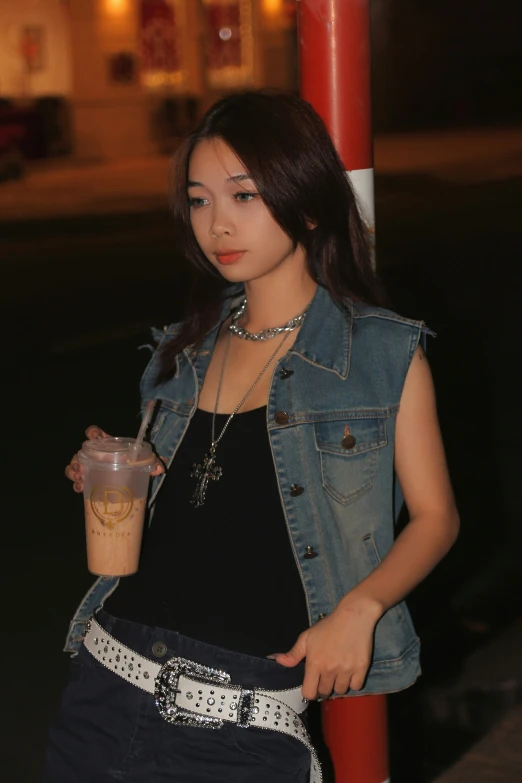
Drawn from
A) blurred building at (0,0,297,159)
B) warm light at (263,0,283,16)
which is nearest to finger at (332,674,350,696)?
blurred building at (0,0,297,159)

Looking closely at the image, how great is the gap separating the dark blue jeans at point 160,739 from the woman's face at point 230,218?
726 mm

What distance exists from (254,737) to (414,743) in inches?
81.5

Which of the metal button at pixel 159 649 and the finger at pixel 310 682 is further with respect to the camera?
the metal button at pixel 159 649

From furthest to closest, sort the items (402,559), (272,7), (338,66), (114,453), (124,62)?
(272,7), (124,62), (338,66), (114,453), (402,559)

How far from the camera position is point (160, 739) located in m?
2.20

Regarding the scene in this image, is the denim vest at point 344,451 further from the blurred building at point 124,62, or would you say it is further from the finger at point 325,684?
the blurred building at point 124,62

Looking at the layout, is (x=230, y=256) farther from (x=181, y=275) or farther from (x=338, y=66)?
(x=181, y=275)

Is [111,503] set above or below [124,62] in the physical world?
below

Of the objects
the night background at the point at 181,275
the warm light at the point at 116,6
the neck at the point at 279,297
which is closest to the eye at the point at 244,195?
the neck at the point at 279,297

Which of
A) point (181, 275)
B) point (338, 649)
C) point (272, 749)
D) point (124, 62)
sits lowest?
point (181, 275)

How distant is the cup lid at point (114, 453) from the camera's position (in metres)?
2.29

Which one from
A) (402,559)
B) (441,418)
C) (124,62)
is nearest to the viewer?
(402,559)

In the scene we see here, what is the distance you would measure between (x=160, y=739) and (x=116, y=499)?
1.47 ft

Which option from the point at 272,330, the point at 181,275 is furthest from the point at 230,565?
the point at 181,275
